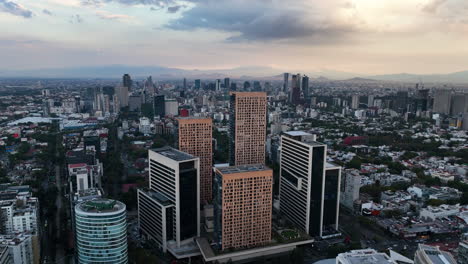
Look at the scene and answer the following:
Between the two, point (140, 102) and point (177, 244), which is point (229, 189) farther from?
point (140, 102)

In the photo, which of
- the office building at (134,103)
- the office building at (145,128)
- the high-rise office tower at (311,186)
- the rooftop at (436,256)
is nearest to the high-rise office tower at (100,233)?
the high-rise office tower at (311,186)

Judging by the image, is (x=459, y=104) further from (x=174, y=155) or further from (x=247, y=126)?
(x=174, y=155)

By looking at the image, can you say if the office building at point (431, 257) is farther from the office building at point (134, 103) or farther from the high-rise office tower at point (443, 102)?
the office building at point (134, 103)

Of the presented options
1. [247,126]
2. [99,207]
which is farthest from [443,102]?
[99,207]

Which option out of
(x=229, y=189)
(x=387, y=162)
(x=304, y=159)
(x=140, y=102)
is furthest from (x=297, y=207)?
(x=140, y=102)

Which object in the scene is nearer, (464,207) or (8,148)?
(464,207)
